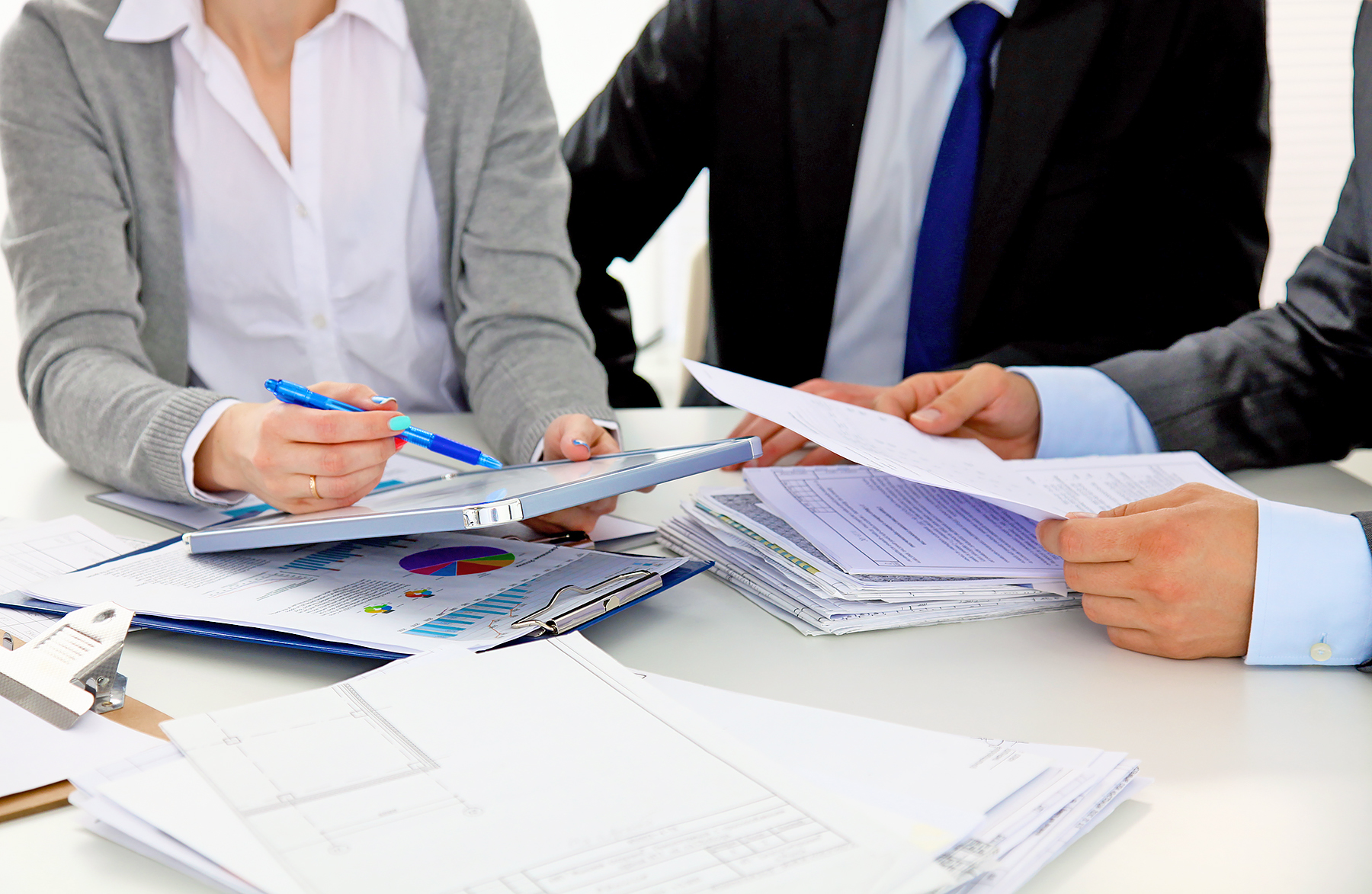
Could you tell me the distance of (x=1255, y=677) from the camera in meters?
0.65

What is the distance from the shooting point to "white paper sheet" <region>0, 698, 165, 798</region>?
49 cm

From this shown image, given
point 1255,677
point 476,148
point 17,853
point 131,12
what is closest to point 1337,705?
point 1255,677

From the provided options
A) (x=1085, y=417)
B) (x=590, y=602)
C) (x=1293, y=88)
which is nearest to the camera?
(x=590, y=602)

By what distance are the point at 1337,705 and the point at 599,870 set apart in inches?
18.6

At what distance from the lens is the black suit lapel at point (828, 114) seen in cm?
156

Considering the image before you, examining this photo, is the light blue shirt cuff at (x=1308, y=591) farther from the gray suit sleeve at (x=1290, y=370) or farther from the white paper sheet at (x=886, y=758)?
the gray suit sleeve at (x=1290, y=370)

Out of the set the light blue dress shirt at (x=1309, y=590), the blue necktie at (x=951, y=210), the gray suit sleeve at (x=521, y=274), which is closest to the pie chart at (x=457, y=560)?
the gray suit sleeve at (x=521, y=274)

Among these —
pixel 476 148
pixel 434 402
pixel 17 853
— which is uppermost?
pixel 476 148

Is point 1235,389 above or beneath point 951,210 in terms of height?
beneath

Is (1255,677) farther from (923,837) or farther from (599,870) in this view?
(599,870)

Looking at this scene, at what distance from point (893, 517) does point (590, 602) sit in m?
0.28

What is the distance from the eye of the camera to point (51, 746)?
0.51m

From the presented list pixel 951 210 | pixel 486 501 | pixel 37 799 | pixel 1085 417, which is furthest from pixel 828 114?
pixel 37 799

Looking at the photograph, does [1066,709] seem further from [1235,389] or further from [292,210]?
[292,210]
